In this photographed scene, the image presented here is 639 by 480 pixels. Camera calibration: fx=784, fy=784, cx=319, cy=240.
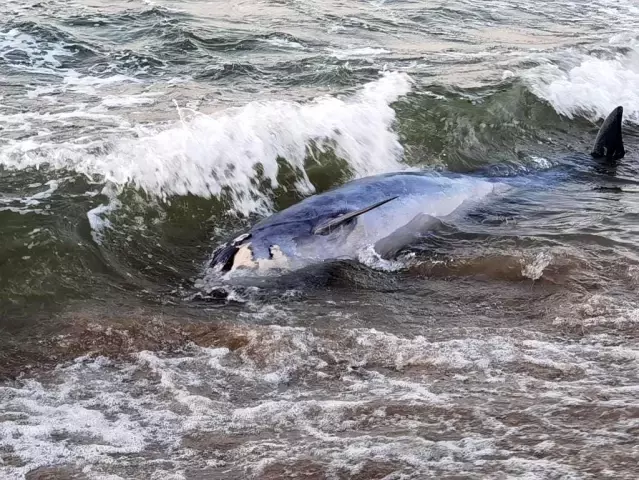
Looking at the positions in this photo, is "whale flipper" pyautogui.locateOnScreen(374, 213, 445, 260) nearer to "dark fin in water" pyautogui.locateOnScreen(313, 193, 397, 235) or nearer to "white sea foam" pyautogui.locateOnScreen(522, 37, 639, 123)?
"dark fin in water" pyautogui.locateOnScreen(313, 193, 397, 235)

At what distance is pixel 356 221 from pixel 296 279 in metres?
0.89

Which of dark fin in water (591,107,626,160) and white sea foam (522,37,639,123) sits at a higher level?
white sea foam (522,37,639,123)

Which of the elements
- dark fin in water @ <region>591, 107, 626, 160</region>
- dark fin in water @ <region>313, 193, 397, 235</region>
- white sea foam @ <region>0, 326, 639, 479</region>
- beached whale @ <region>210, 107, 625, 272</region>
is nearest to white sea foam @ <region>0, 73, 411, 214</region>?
beached whale @ <region>210, 107, 625, 272</region>

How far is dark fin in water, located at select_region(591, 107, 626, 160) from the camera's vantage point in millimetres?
8805

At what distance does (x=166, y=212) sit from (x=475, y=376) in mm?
3667

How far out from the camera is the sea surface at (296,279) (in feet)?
12.1

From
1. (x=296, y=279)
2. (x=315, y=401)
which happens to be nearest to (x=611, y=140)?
(x=296, y=279)

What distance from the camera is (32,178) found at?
6.89 m

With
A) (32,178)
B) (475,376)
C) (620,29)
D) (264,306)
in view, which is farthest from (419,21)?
(475,376)

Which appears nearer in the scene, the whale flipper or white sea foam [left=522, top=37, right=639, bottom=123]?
the whale flipper

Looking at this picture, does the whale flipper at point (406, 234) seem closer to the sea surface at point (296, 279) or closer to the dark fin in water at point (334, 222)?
the sea surface at point (296, 279)

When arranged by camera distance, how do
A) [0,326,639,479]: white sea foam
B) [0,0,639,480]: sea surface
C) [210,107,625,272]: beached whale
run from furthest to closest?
[210,107,625,272]: beached whale < [0,0,639,480]: sea surface < [0,326,639,479]: white sea foam

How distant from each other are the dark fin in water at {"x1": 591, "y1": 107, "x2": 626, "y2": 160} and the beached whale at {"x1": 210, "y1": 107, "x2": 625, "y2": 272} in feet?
6.76

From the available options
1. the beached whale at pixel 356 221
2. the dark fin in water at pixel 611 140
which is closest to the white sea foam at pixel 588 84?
the dark fin in water at pixel 611 140
